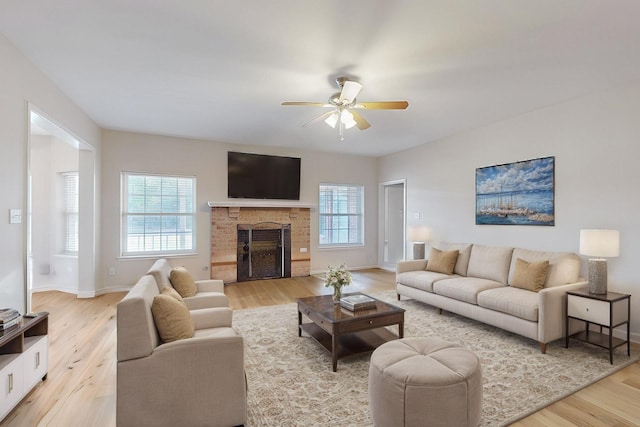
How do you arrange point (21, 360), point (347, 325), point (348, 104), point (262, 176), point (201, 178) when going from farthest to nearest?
point (262, 176)
point (201, 178)
point (348, 104)
point (347, 325)
point (21, 360)

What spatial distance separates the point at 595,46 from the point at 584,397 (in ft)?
9.09

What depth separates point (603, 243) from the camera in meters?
3.03

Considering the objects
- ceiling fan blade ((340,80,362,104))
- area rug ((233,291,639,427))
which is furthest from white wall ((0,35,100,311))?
ceiling fan blade ((340,80,362,104))

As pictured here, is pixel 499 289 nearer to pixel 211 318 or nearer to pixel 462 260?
pixel 462 260

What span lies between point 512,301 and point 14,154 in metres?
4.87

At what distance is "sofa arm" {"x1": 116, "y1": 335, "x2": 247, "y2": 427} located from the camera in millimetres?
1753

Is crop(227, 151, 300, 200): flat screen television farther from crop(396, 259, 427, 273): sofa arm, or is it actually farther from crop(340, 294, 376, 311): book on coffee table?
crop(340, 294, 376, 311): book on coffee table

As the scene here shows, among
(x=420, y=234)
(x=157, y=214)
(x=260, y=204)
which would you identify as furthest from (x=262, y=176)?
(x=420, y=234)

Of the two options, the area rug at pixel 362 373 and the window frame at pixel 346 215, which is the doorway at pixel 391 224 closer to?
the window frame at pixel 346 215

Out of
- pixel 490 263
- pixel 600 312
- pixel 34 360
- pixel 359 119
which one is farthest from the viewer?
pixel 490 263

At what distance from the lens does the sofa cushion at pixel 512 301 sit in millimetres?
3056

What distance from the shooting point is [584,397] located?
2.28 metres

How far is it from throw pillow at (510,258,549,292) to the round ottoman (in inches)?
81.4

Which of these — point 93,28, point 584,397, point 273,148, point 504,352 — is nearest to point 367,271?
point 273,148
